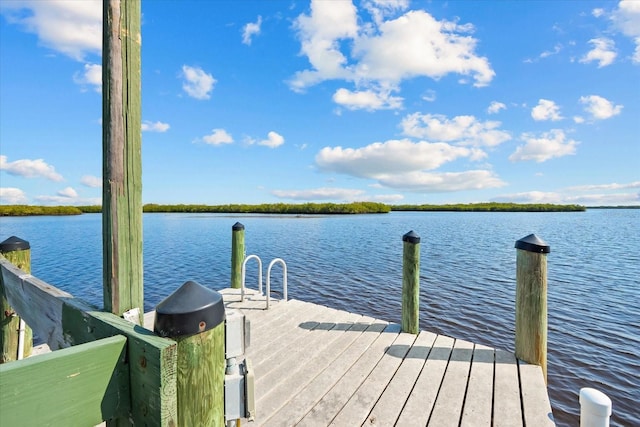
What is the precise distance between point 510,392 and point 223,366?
9.66ft

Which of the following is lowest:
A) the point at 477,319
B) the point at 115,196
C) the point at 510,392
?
the point at 477,319

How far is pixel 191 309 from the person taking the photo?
1.25m

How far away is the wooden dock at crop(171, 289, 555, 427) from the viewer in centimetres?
263

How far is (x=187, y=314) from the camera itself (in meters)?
1.24

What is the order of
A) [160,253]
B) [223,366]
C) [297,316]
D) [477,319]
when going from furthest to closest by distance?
[160,253]
[477,319]
[297,316]
[223,366]

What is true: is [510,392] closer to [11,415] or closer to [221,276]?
[11,415]

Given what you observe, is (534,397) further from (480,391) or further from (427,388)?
(427,388)

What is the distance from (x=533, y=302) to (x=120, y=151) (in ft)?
13.7

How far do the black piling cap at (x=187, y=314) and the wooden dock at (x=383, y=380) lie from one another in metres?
1.73

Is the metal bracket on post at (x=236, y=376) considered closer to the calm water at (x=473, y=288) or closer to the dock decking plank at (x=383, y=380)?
the dock decking plank at (x=383, y=380)

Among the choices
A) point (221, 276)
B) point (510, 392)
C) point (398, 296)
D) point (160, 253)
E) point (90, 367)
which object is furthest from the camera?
point (160, 253)

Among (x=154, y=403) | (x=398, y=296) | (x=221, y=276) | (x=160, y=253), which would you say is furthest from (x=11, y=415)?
(x=160, y=253)

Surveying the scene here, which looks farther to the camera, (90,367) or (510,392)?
(510,392)

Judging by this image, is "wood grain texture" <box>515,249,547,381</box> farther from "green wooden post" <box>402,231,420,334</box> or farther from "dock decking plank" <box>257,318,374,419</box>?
"dock decking plank" <box>257,318,374,419</box>
